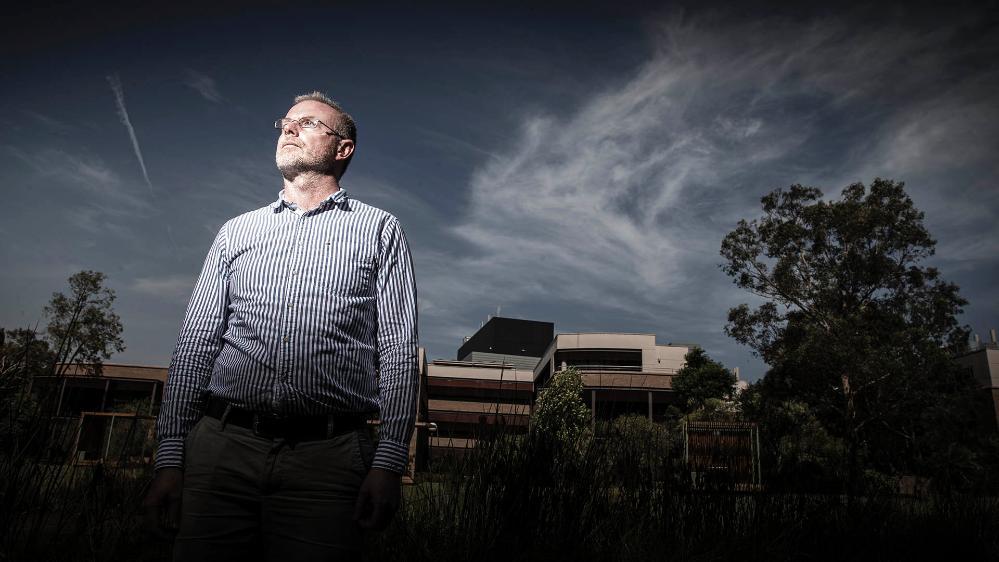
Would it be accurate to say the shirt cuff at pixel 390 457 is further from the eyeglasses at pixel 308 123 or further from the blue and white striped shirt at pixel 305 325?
the eyeglasses at pixel 308 123

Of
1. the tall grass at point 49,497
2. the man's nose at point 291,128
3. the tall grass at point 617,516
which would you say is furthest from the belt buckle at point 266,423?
the tall grass at point 617,516

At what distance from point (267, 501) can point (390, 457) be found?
1.15 feet

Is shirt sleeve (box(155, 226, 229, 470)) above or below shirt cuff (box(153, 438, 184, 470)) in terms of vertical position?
above

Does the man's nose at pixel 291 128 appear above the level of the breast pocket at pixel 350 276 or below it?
above

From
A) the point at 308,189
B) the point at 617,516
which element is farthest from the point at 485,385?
the point at 308,189

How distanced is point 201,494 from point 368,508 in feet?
1.49

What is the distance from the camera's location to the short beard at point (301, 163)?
7.45 ft

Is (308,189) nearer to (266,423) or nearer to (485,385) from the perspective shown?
(266,423)

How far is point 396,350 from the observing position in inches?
78.0

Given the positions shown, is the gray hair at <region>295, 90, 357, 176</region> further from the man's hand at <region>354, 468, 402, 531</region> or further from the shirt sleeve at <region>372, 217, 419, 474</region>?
the man's hand at <region>354, 468, 402, 531</region>

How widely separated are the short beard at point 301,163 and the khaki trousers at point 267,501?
970 millimetres

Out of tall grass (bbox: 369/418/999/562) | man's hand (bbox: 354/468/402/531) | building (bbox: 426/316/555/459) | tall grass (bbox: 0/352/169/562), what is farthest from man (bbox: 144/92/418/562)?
tall grass (bbox: 369/418/999/562)

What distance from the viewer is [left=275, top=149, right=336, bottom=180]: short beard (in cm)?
227

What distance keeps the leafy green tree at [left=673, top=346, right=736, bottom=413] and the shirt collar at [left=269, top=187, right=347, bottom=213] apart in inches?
1871
